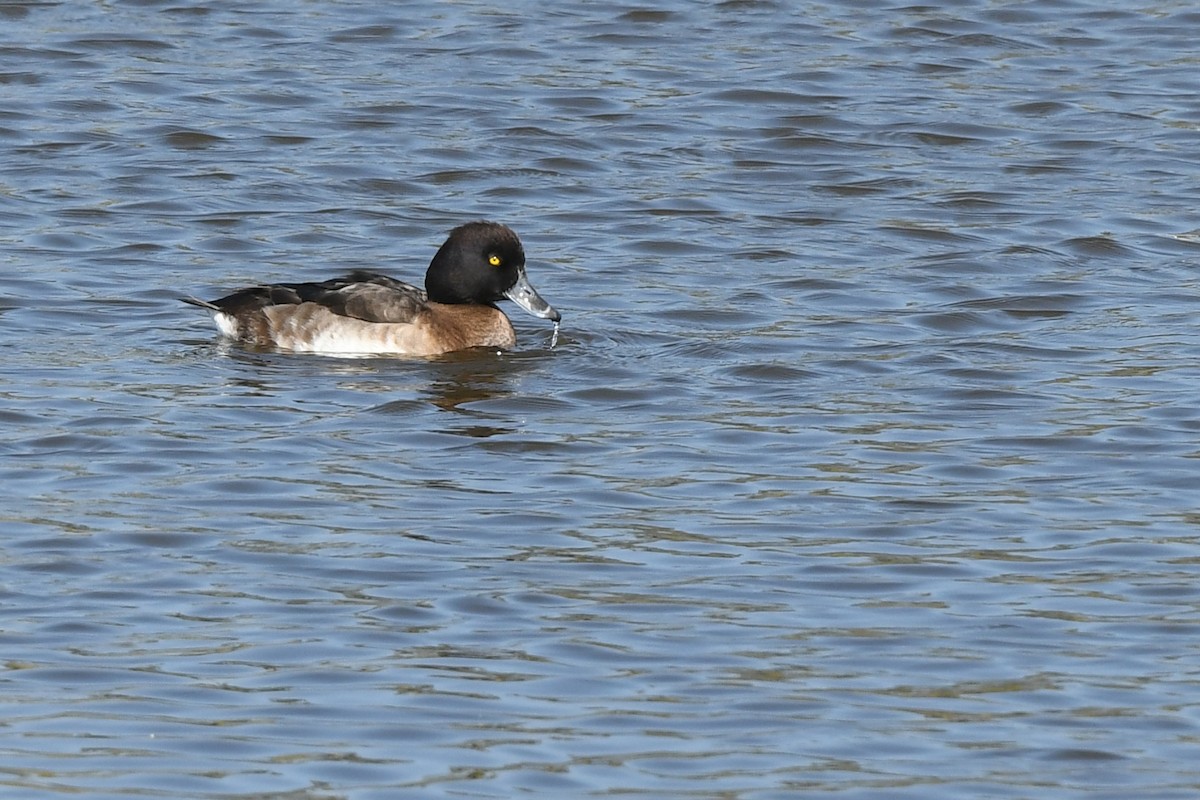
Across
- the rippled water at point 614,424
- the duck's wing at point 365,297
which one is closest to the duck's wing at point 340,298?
the duck's wing at point 365,297

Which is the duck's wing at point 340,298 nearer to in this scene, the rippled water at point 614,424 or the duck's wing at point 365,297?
the duck's wing at point 365,297

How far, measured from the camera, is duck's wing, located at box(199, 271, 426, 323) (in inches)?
499

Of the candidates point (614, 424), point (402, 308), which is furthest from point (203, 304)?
point (614, 424)

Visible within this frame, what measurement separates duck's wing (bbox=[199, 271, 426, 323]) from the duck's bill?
2.16 ft

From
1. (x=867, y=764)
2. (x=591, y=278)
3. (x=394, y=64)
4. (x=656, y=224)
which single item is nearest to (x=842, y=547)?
(x=867, y=764)

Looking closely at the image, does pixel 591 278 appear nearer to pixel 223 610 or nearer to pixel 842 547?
pixel 842 547

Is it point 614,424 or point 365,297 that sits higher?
point 365,297

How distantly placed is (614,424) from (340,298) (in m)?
2.26

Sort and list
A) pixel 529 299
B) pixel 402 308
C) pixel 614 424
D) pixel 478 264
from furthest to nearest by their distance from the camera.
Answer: pixel 478 264 < pixel 529 299 < pixel 402 308 < pixel 614 424

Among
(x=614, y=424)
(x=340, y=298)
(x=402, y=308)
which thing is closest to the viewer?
(x=614, y=424)

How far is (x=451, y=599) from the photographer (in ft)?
27.1

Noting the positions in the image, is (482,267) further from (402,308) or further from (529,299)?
(402,308)

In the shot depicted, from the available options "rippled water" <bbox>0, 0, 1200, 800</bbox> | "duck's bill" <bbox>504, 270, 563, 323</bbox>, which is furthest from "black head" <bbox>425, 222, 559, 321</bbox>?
"rippled water" <bbox>0, 0, 1200, 800</bbox>

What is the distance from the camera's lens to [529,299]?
1316cm
